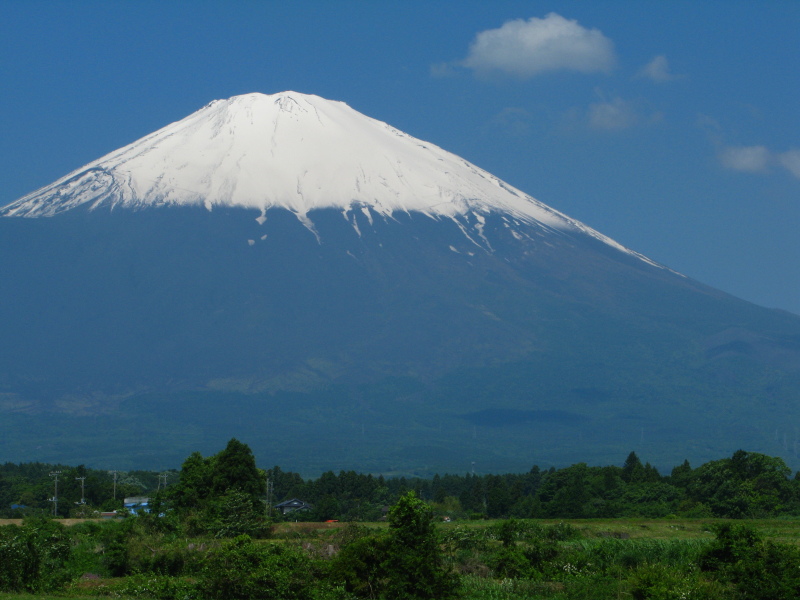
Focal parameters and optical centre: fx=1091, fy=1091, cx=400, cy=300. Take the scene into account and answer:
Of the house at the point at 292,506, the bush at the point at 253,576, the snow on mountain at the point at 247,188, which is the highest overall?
the snow on mountain at the point at 247,188

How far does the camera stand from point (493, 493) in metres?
53.0

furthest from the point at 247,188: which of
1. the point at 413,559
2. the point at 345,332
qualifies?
the point at 413,559

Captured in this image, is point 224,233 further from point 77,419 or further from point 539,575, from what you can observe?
point 539,575

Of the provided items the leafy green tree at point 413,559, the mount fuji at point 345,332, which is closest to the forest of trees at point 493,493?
the leafy green tree at point 413,559

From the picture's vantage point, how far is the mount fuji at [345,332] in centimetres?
12875

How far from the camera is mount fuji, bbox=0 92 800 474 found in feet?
422

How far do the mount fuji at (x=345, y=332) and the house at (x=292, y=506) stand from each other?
48.9 meters

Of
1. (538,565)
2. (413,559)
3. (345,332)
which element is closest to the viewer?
(413,559)

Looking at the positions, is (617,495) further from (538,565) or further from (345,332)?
(345,332)

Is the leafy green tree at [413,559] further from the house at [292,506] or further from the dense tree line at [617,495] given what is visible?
the house at [292,506]

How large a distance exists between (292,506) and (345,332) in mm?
98942

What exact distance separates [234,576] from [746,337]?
153m

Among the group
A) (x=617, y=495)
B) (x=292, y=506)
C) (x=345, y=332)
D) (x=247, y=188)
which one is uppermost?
(x=247, y=188)

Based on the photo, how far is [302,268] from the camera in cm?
17400
